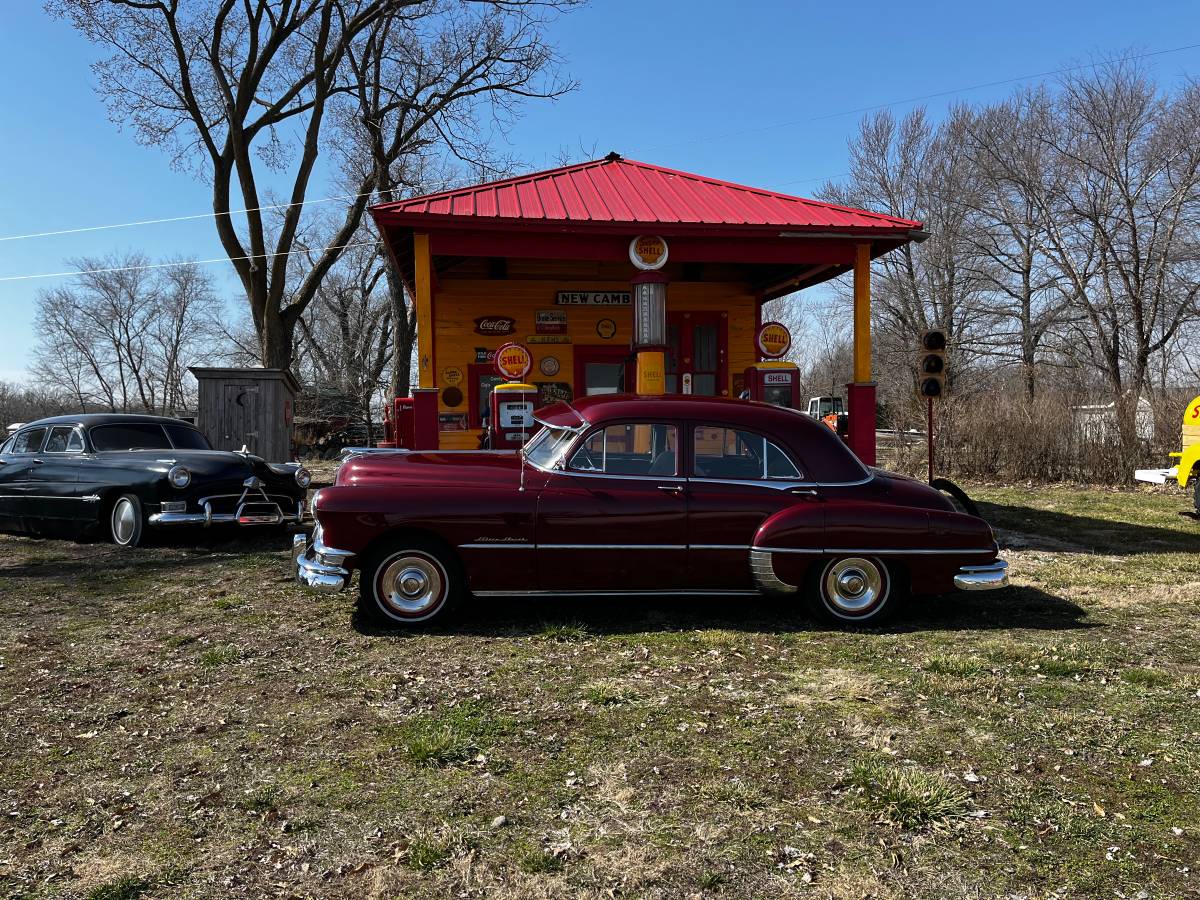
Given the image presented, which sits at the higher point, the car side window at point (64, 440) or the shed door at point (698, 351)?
the shed door at point (698, 351)

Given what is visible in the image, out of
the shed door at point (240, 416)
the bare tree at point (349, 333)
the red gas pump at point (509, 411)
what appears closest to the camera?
the red gas pump at point (509, 411)

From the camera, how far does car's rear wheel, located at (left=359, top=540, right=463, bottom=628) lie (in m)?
5.15

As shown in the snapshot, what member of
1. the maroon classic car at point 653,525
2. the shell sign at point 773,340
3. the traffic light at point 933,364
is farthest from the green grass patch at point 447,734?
the shell sign at point 773,340

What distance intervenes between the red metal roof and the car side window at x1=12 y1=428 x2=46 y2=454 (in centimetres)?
465

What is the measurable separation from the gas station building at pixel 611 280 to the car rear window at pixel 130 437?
Result: 2.89 metres

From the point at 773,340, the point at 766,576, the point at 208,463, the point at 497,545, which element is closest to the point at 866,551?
the point at 766,576

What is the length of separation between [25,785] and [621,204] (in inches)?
338

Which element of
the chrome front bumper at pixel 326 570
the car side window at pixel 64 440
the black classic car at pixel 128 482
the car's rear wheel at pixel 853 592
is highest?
the car side window at pixel 64 440

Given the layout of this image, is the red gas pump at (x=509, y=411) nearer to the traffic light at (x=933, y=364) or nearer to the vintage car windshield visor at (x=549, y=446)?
the vintage car windshield visor at (x=549, y=446)

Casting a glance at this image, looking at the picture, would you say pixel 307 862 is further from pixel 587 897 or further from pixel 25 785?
pixel 25 785

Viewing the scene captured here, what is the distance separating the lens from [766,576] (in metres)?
5.23

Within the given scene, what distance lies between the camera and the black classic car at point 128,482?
8.24m

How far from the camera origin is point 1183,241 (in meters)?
23.6

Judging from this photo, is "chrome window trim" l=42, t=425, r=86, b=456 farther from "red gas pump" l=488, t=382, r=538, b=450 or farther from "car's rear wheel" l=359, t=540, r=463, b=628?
"car's rear wheel" l=359, t=540, r=463, b=628
